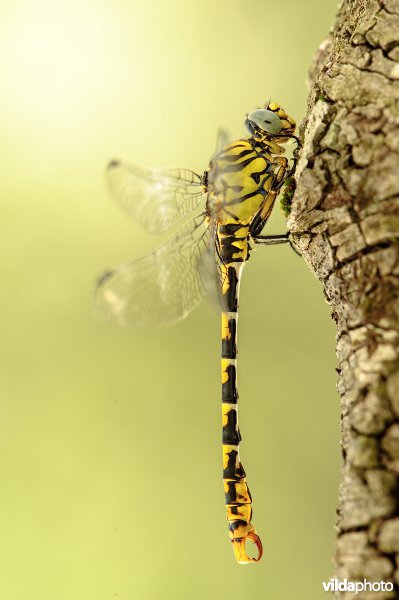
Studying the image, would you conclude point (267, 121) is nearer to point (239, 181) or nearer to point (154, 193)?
point (239, 181)

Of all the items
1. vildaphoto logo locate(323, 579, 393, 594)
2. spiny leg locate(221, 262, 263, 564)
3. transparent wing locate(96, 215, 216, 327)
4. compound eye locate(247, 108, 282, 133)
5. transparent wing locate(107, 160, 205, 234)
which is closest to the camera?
vildaphoto logo locate(323, 579, 393, 594)

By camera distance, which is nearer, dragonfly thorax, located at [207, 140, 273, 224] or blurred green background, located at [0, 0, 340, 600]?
dragonfly thorax, located at [207, 140, 273, 224]

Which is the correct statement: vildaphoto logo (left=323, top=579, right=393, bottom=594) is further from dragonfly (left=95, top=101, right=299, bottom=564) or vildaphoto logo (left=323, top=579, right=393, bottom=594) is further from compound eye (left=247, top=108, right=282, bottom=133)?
compound eye (left=247, top=108, right=282, bottom=133)

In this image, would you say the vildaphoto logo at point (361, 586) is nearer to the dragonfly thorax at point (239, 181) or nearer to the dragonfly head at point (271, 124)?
the dragonfly thorax at point (239, 181)

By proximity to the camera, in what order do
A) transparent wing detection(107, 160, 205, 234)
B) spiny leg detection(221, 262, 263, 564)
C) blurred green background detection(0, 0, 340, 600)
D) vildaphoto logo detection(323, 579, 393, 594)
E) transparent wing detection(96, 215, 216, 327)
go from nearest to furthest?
vildaphoto logo detection(323, 579, 393, 594) → spiny leg detection(221, 262, 263, 564) → transparent wing detection(96, 215, 216, 327) → transparent wing detection(107, 160, 205, 234) → blurred green background detection(0, 0, 340, 600)

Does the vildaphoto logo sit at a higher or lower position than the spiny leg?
lower

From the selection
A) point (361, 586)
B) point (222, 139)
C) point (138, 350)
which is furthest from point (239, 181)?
point (138, 350)

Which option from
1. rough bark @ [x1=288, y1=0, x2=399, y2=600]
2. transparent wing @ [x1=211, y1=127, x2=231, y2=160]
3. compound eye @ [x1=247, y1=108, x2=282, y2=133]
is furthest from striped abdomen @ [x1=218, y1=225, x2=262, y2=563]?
rough bark @ [x1=288, y1=0, x2=399, y2=600]
